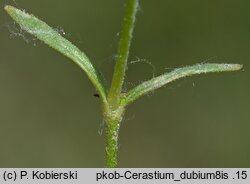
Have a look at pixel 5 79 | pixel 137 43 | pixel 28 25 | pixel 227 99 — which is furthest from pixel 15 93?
pixel 28 25

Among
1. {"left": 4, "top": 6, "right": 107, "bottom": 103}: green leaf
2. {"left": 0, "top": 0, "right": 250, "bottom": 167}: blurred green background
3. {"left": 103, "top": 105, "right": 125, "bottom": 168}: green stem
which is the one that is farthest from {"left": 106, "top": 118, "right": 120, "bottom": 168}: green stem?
{"left": 0, "top": 0, "right": 250, "bottom": 167}: blurred green background

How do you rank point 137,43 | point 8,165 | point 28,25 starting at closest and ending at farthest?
point 28,25 < point 8,165 < point 137,43

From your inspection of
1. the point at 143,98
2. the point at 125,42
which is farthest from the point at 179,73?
the point at 143,98

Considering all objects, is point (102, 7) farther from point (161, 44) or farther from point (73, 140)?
point (73, 140)

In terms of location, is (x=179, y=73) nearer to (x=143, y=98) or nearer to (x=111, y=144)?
(x=111, y=144)

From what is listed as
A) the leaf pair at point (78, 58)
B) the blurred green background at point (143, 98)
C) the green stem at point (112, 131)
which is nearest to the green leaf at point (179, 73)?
the leaf pair at point (78, 58)
